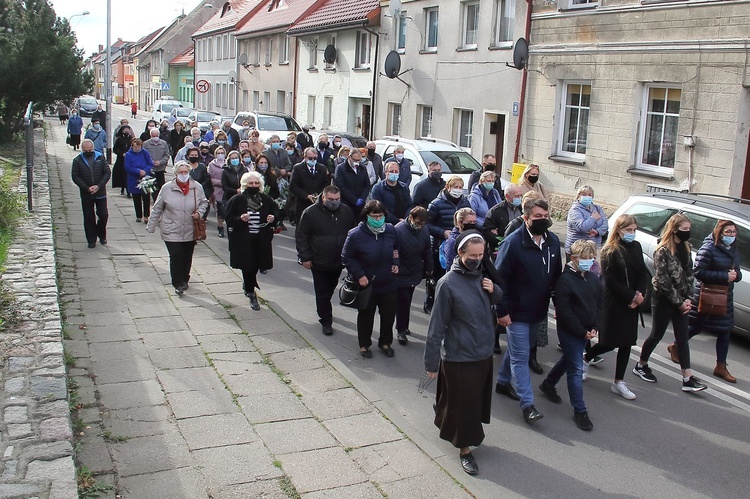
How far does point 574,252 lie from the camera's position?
→ 20.6 ft

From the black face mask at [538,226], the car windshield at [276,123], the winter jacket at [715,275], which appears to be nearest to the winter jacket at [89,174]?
the black face mask at [538,226]

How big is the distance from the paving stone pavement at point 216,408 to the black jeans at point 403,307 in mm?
980

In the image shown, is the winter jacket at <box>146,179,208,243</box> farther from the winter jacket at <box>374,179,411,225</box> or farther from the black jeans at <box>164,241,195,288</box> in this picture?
the winter jacket at <box>374,179,411,225</box>

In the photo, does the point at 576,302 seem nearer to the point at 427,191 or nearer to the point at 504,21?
the point at 427,191

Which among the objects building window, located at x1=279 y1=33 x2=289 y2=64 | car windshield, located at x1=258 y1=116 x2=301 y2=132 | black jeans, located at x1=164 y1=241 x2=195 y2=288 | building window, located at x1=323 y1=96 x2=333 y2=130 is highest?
building window, located at x1=279 y1=33 x2=289 y2=64

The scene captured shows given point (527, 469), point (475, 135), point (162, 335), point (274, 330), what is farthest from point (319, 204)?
point (475, 135)

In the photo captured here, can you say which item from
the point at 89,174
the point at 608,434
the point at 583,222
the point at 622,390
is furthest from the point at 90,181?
the point at 608,434

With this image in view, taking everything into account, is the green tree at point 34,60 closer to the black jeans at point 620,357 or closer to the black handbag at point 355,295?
the black handbag at point 355,295

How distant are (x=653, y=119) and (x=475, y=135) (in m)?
6.58

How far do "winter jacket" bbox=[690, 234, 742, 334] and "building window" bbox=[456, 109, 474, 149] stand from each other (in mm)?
15408

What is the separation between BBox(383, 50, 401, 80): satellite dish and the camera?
25.2 meters

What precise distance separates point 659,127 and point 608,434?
1160 cm

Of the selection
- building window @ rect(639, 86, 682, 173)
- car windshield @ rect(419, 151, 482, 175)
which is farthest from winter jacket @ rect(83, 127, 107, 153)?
building window @ rect(639, 86, 682, 173)

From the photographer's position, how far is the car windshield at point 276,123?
2569cm
